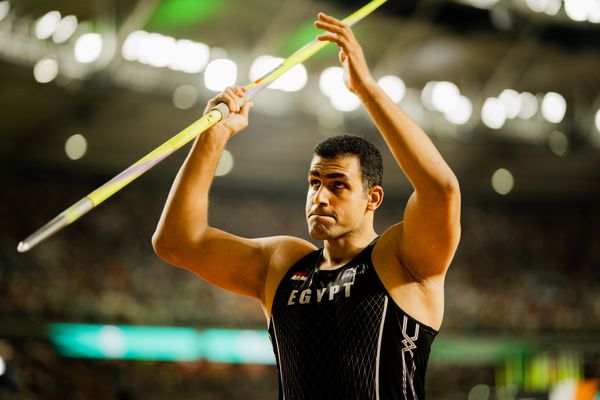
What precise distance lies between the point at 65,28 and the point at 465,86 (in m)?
10.8

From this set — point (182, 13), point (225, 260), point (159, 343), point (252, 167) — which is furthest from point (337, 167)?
point (252, 167)

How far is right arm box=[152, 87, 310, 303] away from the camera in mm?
3109

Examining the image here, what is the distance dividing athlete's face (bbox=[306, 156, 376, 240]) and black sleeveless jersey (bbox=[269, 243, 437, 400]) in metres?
0.16

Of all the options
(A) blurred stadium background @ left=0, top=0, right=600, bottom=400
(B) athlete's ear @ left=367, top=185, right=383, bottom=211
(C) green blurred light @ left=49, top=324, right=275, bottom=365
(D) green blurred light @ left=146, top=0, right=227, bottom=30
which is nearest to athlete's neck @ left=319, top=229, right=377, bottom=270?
(B) athlete's ear @ left=367, top=185, right=383, bottom=211

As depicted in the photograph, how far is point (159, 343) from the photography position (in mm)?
15359

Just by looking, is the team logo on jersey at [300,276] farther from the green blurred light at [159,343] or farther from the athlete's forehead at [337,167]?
the green blurred light at [159,343]

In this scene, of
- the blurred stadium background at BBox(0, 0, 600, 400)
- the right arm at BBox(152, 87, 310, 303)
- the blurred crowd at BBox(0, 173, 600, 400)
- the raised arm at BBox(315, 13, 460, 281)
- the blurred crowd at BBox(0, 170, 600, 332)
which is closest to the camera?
the raised arm at BBox(315, 13, 460, 281)

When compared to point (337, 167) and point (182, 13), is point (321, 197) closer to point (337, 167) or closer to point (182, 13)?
point (337, 167)

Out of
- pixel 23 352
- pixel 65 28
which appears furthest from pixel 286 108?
pixel 23 352

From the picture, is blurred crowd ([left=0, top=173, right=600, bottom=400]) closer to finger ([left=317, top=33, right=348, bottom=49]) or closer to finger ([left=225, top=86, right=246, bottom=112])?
finger ([left=225, top=86, right=246, bottom=112])

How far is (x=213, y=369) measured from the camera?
15805 mm

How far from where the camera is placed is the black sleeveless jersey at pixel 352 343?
2686mm

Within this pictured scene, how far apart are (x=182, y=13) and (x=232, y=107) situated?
14.0 meters

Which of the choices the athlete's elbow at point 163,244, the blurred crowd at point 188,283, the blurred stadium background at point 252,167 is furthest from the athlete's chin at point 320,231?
the blurred stadium background at point 252,167
